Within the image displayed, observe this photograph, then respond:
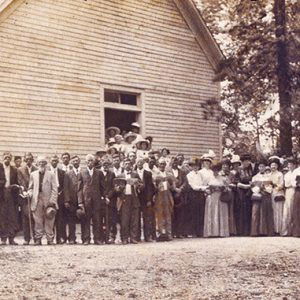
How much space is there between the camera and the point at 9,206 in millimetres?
12578

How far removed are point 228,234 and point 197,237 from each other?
0.66m

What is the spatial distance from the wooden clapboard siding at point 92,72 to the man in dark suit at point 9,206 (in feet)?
7.96

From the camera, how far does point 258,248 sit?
1124 cm

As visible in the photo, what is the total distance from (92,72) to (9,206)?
547 cm

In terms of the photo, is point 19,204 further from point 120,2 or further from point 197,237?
point 120,2

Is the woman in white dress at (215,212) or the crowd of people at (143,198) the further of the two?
the woman in white dress at (215,212)

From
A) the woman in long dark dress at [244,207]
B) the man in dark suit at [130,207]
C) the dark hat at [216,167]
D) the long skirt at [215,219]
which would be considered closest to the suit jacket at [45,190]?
the man in dark suit at [130,207]

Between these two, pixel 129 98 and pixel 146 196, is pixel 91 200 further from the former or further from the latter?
pixel 129 98

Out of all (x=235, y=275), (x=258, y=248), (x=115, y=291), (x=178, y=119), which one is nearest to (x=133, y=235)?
(x=258, y=248)

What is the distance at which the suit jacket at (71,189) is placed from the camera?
12555 mm

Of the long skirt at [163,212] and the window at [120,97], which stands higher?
the window at [120,97]

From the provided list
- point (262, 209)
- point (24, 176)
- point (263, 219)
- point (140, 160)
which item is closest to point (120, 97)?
point (140, 160)

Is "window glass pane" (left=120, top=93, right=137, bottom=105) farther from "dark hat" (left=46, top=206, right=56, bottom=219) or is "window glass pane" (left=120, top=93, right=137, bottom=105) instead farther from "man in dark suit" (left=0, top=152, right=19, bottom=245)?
"dark hat" (left=46, top=206, right=56, bottom=219)

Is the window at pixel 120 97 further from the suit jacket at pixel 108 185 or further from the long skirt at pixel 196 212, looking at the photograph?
the suit jacket at pixel 108 185
